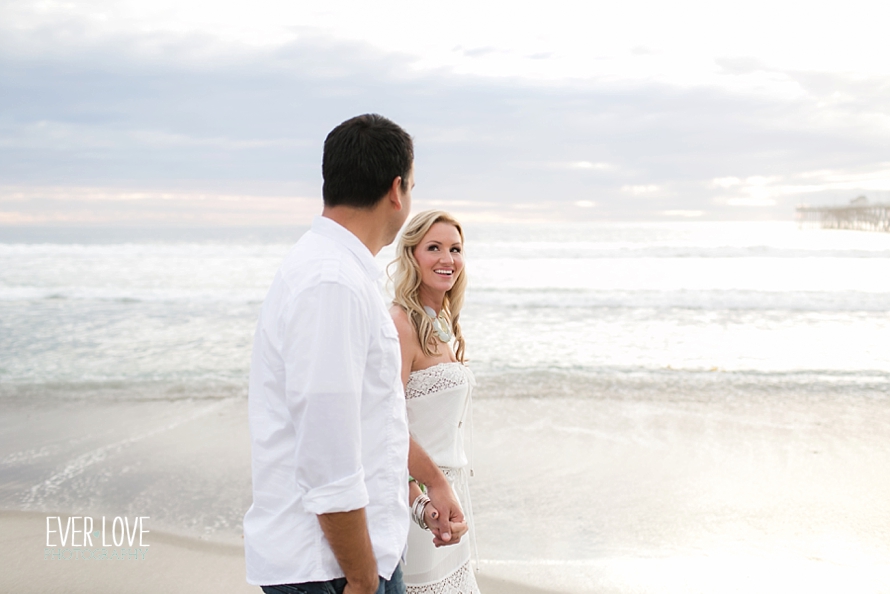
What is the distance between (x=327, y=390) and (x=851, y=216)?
7057 centimetres

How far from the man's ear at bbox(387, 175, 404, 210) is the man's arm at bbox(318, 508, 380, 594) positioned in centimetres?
73

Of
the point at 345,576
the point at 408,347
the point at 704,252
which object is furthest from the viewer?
the point at 704,252

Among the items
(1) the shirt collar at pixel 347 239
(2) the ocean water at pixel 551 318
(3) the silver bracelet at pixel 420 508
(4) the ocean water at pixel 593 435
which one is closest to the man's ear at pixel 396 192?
(1) the shirt collar at pixel 347 239

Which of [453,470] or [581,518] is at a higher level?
[453,470]

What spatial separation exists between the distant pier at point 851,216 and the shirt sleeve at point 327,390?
209ft

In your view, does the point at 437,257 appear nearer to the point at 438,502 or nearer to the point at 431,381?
the point at 431,381

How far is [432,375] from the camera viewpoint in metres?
2.59

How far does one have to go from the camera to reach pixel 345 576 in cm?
156

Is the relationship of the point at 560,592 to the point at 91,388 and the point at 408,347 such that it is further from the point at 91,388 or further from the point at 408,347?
the point at 91,388

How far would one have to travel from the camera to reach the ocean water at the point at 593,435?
426cm

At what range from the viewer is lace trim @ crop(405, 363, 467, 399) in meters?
2.57

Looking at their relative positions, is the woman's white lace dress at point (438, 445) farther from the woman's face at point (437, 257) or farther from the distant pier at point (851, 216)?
the distant pier at point (851, 216)

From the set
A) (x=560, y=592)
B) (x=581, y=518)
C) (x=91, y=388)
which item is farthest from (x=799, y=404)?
(x=91, y=388)

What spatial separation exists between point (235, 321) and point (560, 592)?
1282 cm
